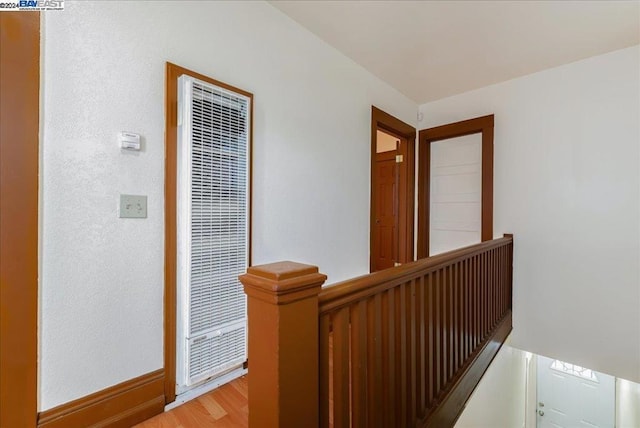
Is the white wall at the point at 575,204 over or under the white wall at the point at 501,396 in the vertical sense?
over

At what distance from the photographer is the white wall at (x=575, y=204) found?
243 centimetres

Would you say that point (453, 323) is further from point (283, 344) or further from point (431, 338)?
point (283, 344)

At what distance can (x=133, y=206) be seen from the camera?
4.68 feet

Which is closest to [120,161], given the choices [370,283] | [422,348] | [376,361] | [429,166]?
[370,283]

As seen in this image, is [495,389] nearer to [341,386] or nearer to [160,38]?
[341,386]

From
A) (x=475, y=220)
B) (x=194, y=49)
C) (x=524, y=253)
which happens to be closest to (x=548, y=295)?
(x=524, y=253)

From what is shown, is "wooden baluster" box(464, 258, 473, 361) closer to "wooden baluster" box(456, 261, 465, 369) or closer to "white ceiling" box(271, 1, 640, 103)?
"wooden baluster" box(456, 261, 465, 369)

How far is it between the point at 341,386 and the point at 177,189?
1.26 meters

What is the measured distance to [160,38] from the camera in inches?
59.1

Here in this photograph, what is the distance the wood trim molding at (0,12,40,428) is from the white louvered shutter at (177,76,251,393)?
0.56m

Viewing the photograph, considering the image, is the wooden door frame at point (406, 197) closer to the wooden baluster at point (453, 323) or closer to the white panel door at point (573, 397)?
the wooden baluster at point (453, 323)

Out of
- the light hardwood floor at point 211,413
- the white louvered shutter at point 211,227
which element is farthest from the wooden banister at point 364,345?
the white louvered shutter at point 211,227

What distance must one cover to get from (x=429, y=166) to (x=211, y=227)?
10.1ft

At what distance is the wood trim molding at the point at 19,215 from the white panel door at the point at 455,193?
3.69 metres
